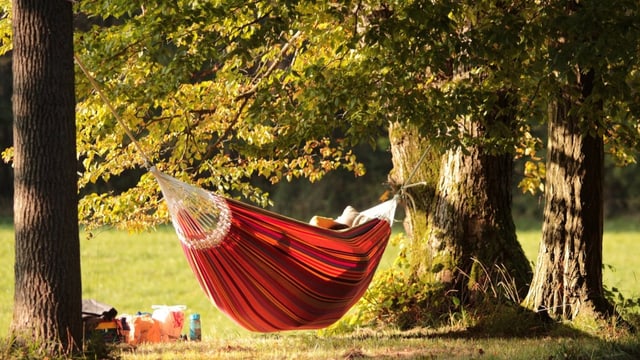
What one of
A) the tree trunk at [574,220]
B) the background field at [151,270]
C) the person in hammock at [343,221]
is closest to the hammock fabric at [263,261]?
the person in hammock at [343,221]

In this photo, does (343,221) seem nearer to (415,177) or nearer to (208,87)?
(208,87)

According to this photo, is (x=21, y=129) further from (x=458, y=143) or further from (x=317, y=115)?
(x=458, y=143)

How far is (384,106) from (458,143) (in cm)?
37

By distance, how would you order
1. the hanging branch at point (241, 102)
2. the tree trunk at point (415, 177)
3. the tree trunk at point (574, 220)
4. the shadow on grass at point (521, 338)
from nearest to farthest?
the shadow on grass at point (521, 338) < the tree trunk at point (574, 220) < the hanging branch at point (241, 102) < the tree trunk at point (415, 177)

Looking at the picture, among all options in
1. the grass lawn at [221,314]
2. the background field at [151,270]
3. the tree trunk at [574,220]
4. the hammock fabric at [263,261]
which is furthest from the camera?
the background field at [151,270]

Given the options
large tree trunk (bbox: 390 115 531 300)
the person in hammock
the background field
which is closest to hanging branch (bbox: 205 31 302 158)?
large tree trunk (bbox: 390 115 531 300)

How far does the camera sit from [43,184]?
356cm

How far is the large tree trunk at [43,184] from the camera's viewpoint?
3.54 meters

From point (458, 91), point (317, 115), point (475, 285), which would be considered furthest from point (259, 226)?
point (475, 285)

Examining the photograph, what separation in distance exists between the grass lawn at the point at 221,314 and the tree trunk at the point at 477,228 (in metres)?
0.47

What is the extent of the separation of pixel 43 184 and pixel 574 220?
2.56 meters

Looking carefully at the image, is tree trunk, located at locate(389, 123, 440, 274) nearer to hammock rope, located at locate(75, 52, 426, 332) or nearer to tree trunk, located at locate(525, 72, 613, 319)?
tree trunk, located at locate(525, 72, 613, 319)

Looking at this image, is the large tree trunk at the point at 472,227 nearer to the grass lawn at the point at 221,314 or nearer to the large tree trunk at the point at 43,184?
the grass lawn at the point at 221,314

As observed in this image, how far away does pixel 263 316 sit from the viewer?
369 centimetres
